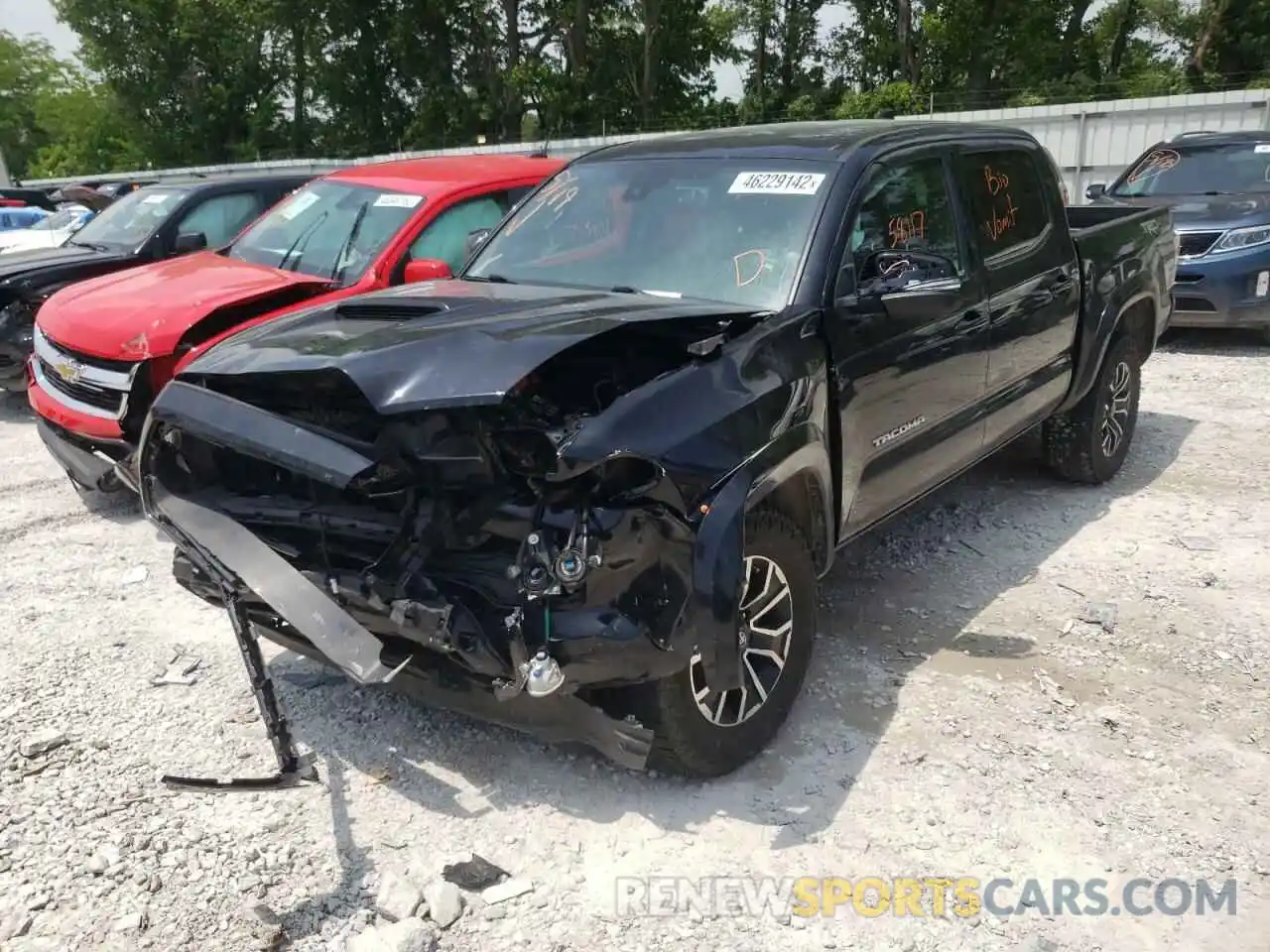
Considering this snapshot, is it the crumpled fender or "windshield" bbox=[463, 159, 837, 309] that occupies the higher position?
"windshield" bbox=[463, 159, 837, 309]

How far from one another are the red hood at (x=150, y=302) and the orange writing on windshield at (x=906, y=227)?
11.2 feet

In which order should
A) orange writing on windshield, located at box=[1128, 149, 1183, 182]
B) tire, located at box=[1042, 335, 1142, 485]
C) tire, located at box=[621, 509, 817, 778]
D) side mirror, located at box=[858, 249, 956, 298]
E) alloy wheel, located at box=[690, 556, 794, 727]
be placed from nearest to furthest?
1. tire, located at box=[621, 509, 817, 778]
2. alloy wheel, located at box=[690, 556, 794, 727]
3. side mirror, located at box=[858, 249, 956, 298]
4. tire, located at box=[1042, 335, 1142, 485]
5. orange writing on windshield, located at box=[1128, 149, 1183, 182]

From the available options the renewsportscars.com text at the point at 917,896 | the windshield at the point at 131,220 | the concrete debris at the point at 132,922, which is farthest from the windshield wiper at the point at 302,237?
the renewsportscars.com text at the point at 917,896

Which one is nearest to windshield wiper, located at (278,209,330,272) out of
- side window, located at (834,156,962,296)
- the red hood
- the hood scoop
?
the red hood

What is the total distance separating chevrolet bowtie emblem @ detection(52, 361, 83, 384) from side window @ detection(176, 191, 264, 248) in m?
2.93

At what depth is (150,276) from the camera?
600 centimetres

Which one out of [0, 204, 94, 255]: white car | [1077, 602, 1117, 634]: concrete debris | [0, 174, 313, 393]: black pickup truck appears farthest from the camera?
[0, 204, 94, 255]: white car

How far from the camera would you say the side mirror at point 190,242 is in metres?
7.55

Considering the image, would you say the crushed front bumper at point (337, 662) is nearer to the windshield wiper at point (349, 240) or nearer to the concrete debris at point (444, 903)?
the concrete debris at point (444, 903)

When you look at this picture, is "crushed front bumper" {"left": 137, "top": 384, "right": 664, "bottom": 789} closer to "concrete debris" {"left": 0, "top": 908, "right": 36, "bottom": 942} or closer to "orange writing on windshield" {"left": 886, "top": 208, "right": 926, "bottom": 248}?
"concrete debris" {"left": 0, "top": 908, "right": 36, "bottom": 942}

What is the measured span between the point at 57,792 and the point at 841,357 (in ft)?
9.35

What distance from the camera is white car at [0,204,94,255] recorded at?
13.6m

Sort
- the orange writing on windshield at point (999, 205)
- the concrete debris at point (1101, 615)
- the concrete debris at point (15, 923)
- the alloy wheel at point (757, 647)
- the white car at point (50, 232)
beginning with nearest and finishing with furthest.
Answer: the concrete debris at point (15, 923) < the alloy wheel at point (757, 647) < the concrete debris at point (1101, 615) < the orange writing on windshield at point (999, 205) < the white car at point (50, 232)

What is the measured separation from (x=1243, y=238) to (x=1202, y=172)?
4.65 feet
